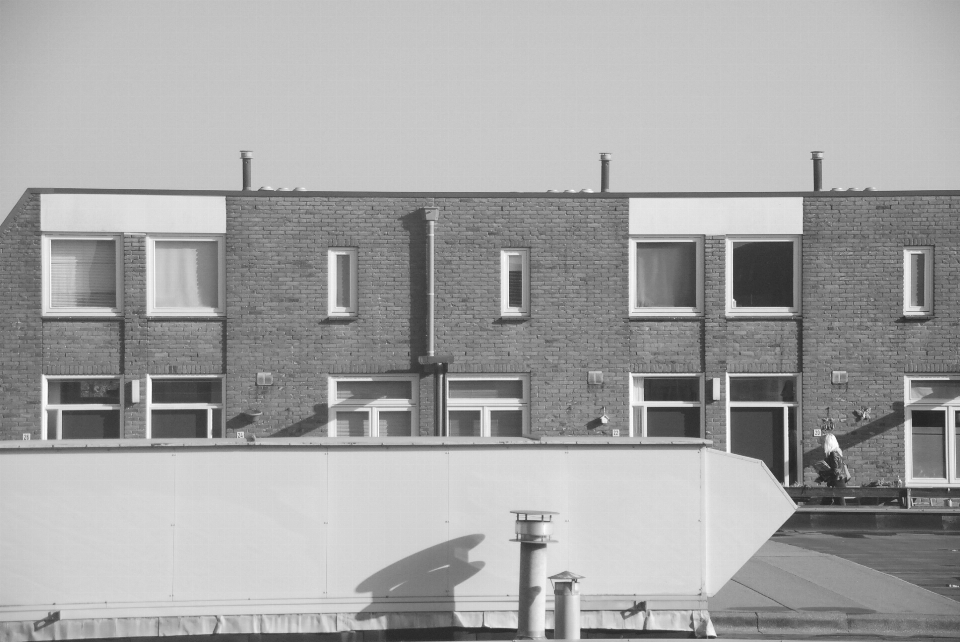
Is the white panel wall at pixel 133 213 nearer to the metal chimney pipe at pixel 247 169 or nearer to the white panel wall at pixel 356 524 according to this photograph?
the metal chimney pipe at pixel 247 169

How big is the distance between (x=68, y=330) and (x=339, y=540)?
12.8 m

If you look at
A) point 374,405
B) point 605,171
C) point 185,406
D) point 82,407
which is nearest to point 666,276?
point 605,171

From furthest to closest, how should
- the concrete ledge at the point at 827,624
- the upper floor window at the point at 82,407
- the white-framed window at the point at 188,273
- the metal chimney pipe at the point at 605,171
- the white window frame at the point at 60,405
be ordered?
the metal chimney pipe at the point at 605,171, the white-framed window at the point at 188,273, the upper floor window at the point at 82,407, the white window frame at the point at 60,405, the concrete ledge at the point at 827,624

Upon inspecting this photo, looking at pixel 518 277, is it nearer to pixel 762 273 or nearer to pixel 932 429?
pixel 762 273

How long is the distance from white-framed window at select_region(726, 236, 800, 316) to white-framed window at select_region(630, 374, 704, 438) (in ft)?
6.03

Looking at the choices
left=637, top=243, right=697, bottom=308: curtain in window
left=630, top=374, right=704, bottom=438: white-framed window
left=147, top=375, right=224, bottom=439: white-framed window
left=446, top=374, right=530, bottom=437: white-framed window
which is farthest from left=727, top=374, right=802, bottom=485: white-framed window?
left=147, top=375, right=224, bottom=439: white-framed window

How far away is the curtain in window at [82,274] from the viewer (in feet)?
69.7

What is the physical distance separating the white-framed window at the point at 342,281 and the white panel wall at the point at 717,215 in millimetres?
5795

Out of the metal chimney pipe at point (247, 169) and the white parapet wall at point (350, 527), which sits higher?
the metal chimney pipe at point (247, 169)

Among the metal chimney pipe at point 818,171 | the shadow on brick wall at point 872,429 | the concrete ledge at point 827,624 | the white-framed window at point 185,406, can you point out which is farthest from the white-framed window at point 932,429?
the white-framed window at point 185,406

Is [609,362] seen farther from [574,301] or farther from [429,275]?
[429,275]

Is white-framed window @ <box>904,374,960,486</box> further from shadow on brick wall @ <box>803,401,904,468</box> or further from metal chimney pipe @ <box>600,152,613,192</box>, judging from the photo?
metal chimney pipe @ <box>600,152,613,192</box>

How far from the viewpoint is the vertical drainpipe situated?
21.2m

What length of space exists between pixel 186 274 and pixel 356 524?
1238 centimetres
